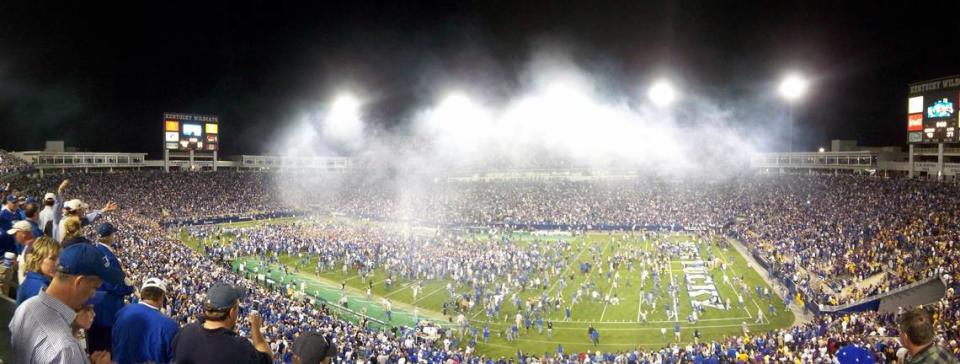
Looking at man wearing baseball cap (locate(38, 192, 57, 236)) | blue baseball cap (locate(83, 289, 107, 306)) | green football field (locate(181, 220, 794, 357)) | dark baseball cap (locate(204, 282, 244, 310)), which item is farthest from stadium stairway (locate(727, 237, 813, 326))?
blue baseball cap (locate(83, 289, 107, 306))

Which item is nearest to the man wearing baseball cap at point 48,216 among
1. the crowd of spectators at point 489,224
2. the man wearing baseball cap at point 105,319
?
the crowd of spectators at point 489,224

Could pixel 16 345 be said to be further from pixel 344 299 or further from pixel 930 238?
pixel 930 238

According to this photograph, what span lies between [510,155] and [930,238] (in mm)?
58120

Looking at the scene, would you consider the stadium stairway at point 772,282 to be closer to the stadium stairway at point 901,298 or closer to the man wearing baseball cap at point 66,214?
the stadium stairway at point 901,298

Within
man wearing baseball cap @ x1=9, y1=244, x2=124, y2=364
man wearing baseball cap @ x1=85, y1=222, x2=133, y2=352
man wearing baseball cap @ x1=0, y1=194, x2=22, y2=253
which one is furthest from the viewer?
man wearing baseball cap @ x1=0, y1=194, x2=22, y2=253

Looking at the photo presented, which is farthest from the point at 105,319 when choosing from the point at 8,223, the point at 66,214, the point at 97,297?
the point at 8,223

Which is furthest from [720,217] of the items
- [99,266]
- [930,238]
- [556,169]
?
[99,266]

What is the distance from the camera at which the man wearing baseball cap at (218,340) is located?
3426mm

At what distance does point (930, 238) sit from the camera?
91.8ft

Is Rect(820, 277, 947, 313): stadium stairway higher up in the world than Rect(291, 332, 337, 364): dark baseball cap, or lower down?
lower down

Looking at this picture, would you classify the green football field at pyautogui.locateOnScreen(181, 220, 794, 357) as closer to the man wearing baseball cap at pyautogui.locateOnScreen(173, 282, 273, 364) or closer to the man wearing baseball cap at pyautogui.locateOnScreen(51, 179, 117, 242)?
the man wearing baseball cap at pyautogui.locateOnScreen(51, 179, 117, 242)

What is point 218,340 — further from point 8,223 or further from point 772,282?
point 772,282

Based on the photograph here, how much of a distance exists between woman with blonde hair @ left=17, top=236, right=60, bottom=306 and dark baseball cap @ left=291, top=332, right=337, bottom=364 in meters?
1.48

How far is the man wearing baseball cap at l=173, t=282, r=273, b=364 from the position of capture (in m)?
3.43
